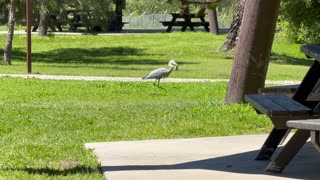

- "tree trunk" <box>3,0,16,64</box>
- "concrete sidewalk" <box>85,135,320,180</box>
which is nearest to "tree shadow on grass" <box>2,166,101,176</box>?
"concrete sidewalk" <box>85,135,320,180</box>

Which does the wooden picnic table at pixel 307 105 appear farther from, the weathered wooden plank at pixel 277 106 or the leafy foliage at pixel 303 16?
the leafy foliage at pixel 303 16

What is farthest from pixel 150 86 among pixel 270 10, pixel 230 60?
pixel 230 60

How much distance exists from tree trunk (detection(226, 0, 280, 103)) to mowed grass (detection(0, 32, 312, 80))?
12.2 metres

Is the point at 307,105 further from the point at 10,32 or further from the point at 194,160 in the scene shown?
the point at 10,32

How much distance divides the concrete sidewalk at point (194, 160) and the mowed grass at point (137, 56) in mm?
14719

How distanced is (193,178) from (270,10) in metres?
4.34

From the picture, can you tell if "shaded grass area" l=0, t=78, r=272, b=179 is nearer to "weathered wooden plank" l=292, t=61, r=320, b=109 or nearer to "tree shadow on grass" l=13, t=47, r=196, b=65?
"weathered wooden plank" l=292, t=61, r=320, b=109

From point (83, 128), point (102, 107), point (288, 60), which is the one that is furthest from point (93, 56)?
point (83, 128)

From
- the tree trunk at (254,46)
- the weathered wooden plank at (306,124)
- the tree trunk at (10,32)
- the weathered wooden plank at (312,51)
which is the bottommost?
the tree trunk at (10,32)

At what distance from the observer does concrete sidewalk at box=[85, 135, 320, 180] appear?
7.36m

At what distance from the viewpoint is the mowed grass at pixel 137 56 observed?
1029 inches

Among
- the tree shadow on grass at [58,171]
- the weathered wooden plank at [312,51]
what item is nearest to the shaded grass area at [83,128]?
the tree shadow on grass at [58,171]

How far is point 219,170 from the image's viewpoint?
7598 mm

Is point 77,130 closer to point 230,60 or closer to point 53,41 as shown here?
point 230,60
